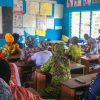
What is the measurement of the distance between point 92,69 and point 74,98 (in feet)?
9.14

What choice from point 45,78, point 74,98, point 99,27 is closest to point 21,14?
point 99,27

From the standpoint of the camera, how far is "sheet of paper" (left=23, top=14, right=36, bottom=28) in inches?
355

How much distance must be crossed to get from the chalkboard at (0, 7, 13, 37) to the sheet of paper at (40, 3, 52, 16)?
146cm

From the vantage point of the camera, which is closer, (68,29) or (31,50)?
(31,50)

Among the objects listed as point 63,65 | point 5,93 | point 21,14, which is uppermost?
point 21,14

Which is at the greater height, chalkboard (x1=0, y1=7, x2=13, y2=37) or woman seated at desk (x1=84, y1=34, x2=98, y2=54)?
chalkboard (x1=0, y1=7, x2=13, y2=37)

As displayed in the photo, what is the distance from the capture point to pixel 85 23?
9188mm

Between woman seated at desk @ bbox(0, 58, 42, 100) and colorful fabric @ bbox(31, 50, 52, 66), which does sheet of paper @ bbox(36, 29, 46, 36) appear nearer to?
colorful fabric @ bbox(31, 50, 52, 66)

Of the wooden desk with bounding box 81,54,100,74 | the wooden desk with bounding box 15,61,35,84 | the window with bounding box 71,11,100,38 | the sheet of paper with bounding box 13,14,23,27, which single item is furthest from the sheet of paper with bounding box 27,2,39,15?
the wooden desk with bounding box 15,61,35,84

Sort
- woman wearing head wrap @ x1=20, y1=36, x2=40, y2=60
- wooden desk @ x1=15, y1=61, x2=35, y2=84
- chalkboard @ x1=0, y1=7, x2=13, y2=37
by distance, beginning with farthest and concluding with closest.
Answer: chalkboard @ x1=0, y1=7, x2=13, y2=37 < woman wearing head wrap @ x1=20, y1=36, x2=40, y2=60 < wooden desk @ x1=15, y1=61, x2=35, y2=84

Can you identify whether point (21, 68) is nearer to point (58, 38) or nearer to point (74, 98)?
point (74, 98)

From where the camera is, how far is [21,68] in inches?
211

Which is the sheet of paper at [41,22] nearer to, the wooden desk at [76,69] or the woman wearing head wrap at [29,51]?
the woman wearing head wrap at [29,51]

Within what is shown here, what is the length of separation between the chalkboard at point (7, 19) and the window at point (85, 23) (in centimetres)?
265
